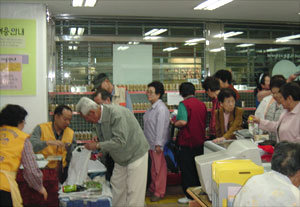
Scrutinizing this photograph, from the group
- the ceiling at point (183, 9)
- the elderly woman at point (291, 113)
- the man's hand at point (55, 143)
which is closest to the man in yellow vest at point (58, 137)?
the man's hand at point (55, 143)

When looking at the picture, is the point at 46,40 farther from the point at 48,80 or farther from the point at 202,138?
the point at 202,138

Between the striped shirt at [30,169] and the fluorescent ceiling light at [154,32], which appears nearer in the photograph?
the striped shirt at [30,169]

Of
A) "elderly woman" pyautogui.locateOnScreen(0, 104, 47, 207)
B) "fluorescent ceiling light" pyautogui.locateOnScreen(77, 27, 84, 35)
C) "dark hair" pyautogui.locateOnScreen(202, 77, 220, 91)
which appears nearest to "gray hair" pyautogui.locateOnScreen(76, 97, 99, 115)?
"elderly woman" pyautogui.locateOnScreen(0, 104, 47, 207)

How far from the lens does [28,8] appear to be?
623 cm

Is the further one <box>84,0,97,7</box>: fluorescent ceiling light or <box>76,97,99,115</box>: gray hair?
<box>84,0,97,7</box>: fluorescent ceiling light

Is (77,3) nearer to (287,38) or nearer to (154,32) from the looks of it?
(154,32)

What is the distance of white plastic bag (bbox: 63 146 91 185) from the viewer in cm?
411

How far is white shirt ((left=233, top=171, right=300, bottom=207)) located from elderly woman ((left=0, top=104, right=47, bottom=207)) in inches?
77.3

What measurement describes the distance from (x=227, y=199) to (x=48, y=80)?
4.50 meters

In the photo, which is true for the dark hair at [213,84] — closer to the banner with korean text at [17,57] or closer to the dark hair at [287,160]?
the banner with korean text at [17,57]

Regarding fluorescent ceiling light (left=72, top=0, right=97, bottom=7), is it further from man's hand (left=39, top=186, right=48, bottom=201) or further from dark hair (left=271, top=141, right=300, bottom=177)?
dark hair (left=271, top=141, right=300, bottom=177)

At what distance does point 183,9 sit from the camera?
22.0ft

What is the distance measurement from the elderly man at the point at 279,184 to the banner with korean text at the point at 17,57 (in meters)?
4.80

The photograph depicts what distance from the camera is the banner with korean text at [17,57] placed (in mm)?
6128
